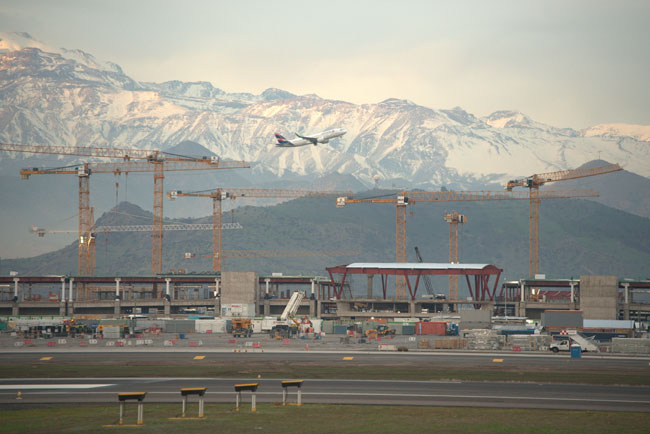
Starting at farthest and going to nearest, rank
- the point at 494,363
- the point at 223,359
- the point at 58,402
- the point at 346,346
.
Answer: the point at 346,346 < the point at 223,359 < the point at 494,363 < the point at 58,402

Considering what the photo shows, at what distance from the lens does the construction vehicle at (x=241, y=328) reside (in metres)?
146

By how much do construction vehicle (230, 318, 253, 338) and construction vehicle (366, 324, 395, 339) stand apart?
71.9 feet

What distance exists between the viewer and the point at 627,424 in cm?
5069

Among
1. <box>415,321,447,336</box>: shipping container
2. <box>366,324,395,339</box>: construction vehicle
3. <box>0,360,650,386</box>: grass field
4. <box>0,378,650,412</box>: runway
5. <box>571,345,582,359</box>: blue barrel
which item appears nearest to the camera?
<box>0,378,650,412</box>: runway

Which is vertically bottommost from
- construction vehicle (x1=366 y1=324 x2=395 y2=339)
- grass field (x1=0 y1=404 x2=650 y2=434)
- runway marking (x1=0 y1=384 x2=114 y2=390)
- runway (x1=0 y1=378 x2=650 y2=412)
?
construction vehicle (x1=366 y1=324 x2=395 y2=339)

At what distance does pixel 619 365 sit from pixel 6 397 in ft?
204

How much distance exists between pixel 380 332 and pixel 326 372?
2991 inches

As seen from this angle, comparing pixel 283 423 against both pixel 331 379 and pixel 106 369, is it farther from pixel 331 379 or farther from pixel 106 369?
pixel 106 369

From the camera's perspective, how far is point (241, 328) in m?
150

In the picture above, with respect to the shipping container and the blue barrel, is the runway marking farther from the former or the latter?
the shipping container

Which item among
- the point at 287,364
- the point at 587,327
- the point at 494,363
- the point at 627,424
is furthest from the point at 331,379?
the point at 587,327

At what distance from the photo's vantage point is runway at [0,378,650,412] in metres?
59.7

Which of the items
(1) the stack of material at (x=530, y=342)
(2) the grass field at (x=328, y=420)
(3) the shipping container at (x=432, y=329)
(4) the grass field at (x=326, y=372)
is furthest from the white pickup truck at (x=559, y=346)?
(3) the shipping container at (x=432, y=329)

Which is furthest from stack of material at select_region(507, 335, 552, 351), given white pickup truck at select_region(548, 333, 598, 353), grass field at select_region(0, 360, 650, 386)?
grass field at select_region(0, 360, 650, 386)
